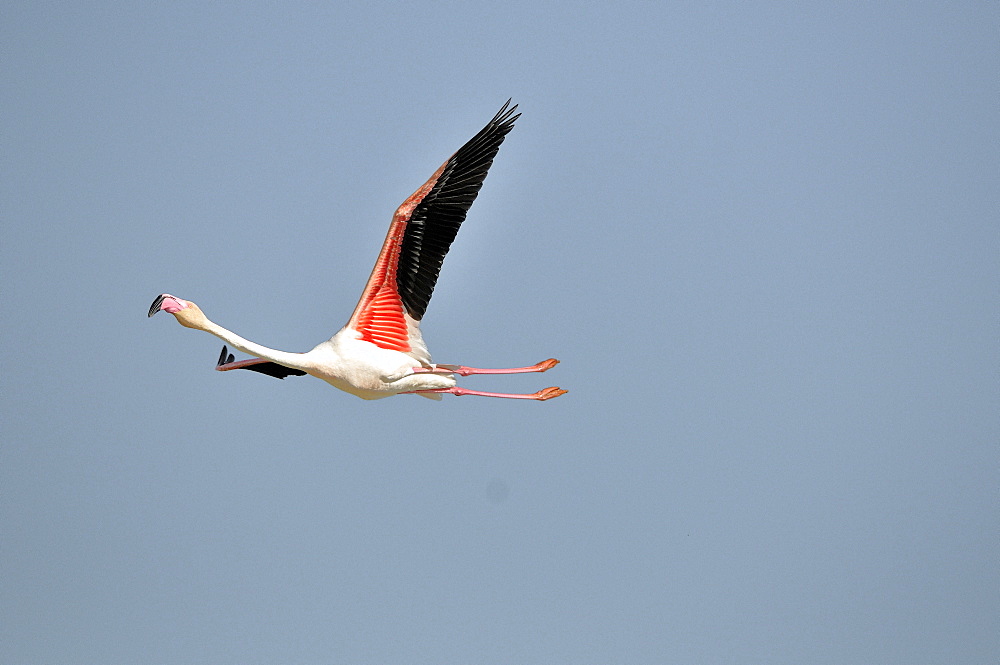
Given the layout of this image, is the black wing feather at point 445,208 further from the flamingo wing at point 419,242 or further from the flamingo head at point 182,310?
the flamingo head at point 182,310

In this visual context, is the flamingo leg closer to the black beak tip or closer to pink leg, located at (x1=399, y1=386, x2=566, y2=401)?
pink leg, located at (x1=399, y1=386, x2=566, y2=401)

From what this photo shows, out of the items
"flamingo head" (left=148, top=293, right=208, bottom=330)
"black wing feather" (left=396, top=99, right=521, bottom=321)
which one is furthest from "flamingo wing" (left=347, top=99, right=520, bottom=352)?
"flamingo head" (left=148, top=293, right=208, bottom=330)

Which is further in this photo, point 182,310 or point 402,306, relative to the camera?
point 402,306

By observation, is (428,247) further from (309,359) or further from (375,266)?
(309,359)

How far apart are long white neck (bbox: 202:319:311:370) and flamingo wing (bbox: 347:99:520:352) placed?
112 centimetres

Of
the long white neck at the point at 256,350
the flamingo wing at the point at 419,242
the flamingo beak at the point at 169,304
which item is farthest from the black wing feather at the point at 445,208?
the flamingo beak at the point at 169,304

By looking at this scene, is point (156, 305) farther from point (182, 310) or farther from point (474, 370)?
point (474, 370)

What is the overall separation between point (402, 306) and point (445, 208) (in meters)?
1.95

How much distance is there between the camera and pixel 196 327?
19.4 meters

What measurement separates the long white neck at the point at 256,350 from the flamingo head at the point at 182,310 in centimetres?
14

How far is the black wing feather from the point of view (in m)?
19.8

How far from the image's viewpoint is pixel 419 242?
65.7 ft

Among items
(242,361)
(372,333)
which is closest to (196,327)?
(242,361)

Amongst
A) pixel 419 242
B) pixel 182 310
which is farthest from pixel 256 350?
pixel 419 242
